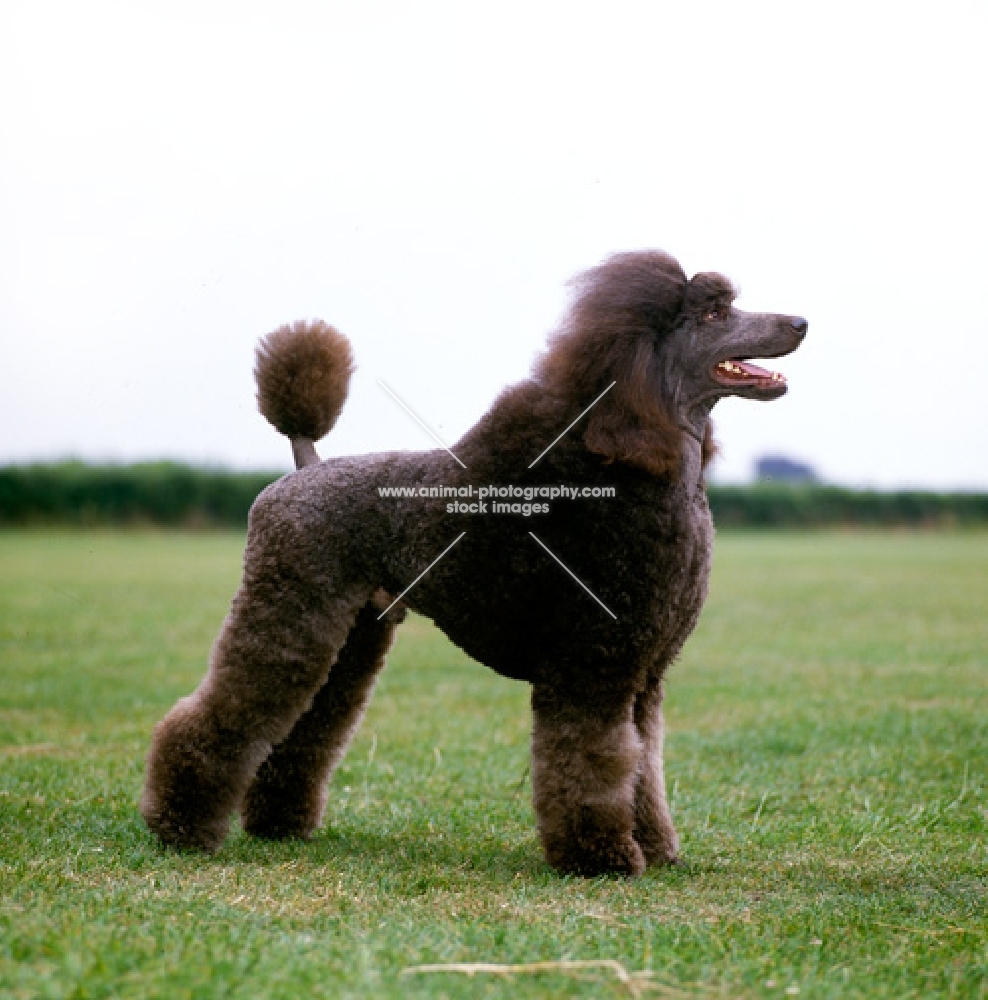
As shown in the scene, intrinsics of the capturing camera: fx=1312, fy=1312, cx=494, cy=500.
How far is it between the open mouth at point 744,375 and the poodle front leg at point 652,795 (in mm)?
1103

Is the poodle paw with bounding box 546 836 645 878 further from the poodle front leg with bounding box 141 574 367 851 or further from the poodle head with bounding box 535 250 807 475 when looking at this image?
the poodle head with bounding box 535 250 807 475

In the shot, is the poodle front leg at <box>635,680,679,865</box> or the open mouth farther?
the poodle front leg at <box>635,680,679,865</box>

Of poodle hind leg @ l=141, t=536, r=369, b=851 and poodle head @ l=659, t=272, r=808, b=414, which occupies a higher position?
poodle head @ l=659, t=272, r=808, b=414

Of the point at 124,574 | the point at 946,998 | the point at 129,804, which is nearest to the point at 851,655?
the point at 129,804

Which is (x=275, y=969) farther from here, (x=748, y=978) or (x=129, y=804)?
(x=129, y=804)

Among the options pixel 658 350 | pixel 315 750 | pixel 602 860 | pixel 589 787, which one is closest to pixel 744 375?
pixel 658 350

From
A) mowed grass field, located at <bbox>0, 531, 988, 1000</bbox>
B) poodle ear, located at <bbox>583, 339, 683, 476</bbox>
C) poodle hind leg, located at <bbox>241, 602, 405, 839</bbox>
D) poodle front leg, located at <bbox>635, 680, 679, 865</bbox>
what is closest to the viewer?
mowed grass field, located at <bbox>0, 531, 988, 1000</bbox>

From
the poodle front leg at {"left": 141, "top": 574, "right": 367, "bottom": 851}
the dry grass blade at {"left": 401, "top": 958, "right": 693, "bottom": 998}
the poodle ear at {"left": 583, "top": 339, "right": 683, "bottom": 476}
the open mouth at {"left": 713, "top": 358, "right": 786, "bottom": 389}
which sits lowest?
the dry grass blade at {"left": 401, "top": 958, "right": 693, "bottom": 998}

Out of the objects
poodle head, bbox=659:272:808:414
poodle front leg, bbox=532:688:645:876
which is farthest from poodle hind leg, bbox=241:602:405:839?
poodle head, bbox=659:272:808:414

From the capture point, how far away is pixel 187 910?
3.59 m

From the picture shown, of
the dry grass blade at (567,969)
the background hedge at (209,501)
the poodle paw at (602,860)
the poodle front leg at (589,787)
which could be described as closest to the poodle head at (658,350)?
the poodle front leg at (589,787)

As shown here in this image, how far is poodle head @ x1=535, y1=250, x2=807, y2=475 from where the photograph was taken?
14.1 feet

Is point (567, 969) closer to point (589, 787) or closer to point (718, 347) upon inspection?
point (589, 787)

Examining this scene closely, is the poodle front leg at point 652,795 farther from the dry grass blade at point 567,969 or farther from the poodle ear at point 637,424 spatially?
the dry grass blade at point 567,969
